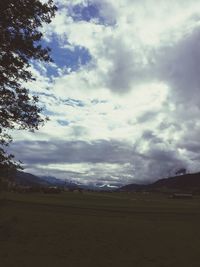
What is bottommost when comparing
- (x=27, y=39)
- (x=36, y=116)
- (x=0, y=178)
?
(x=0, y=178)

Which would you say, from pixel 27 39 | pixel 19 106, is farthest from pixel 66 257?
pixel 27 39

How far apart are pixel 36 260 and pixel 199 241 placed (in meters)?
11.0

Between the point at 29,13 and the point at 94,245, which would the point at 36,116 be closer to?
the point at 29,13

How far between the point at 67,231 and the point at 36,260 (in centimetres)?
998

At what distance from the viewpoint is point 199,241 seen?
2328cm

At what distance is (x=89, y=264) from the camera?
50.4ft

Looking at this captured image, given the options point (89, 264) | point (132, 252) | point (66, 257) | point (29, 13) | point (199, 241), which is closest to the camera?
point (29, 13)

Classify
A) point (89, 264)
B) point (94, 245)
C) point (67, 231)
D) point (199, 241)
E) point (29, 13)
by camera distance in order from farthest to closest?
1. point (67, 231)
2. point (199, 241)
3. point (94, 245)
4. point (89, 264)
5. point (29, 13)

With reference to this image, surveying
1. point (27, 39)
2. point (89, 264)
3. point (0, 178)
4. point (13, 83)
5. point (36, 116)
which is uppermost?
point (27, 39)

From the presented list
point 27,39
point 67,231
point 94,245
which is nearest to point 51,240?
point 94,245

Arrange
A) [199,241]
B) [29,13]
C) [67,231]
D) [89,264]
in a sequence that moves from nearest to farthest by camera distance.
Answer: [29,13], [89,264], [199,241], [67,231]

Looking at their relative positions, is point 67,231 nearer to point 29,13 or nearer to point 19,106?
point 19,106

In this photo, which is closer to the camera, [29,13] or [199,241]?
[29,13]

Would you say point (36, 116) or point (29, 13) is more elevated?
point (29, 13)
